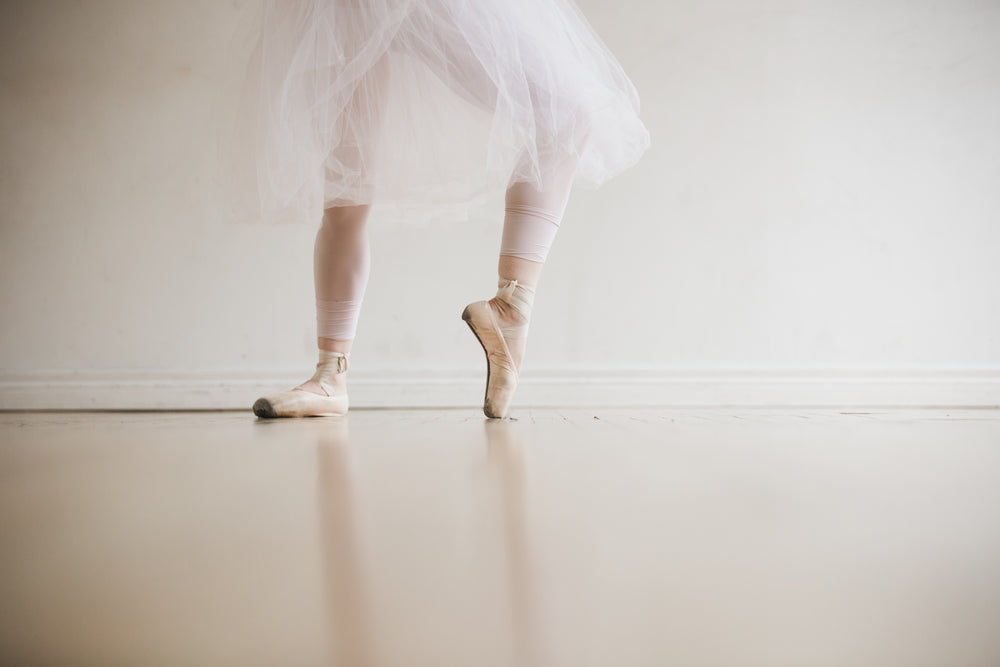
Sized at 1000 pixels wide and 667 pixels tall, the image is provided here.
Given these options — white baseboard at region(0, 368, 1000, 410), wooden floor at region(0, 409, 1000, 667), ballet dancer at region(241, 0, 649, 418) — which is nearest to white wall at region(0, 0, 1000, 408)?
white baseboard at region(0, 368, 1000, 410)

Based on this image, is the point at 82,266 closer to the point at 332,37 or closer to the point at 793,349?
the point at 332,37

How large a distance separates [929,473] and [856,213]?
1722 millimetres

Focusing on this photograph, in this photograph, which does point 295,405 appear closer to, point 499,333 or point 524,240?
point 499,333

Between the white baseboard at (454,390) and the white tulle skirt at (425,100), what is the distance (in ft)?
2.69

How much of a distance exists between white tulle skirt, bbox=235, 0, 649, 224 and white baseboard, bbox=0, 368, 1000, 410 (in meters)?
0.82

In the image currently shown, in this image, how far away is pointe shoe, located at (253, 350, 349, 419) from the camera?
1.08 metres

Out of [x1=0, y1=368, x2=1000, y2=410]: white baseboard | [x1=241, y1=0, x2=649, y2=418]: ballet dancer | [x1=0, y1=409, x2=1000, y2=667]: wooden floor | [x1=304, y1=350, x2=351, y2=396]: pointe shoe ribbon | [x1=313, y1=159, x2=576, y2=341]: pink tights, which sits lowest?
[x1=0, y1=368, x2=1000, y2=410]: white baseboard

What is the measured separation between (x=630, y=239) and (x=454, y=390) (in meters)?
0.66

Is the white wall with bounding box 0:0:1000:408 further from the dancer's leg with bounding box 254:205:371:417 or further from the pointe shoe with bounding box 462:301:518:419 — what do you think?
the pointe shoe with bounding box 462:301:518:419

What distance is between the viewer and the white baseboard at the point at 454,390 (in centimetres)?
181

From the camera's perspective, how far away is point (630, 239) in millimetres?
1873

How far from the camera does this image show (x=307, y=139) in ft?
3.10

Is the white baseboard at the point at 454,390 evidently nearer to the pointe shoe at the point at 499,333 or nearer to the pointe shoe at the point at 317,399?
the pointe shoe at the point at 317,399

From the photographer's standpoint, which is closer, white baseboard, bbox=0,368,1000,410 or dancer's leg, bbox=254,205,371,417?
dancer's leg, bbox=254,205,371,417
